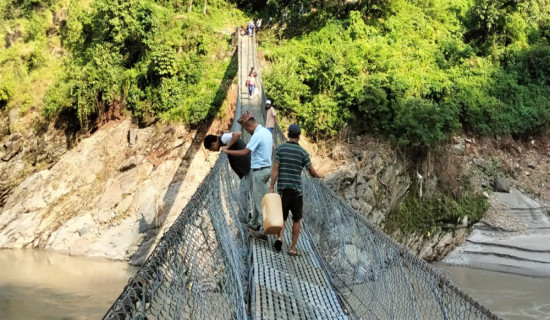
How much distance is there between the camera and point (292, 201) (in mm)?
2934

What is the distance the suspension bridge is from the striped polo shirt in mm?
471

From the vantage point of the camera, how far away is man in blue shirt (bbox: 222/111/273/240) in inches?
117

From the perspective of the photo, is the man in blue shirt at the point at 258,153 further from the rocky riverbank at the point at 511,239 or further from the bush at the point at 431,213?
the rocky riverbank at the point at 511,239

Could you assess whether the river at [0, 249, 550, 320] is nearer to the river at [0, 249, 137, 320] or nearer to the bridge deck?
the river at [0, 249, 137, 320]

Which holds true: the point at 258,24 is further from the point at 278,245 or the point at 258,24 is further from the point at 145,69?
the point at 278,245

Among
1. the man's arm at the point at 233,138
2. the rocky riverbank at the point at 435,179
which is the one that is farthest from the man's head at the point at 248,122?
the rocky riverbank at the point at 435,179

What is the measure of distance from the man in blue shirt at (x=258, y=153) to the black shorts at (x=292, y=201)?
0.66 feet

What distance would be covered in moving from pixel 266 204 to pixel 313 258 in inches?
32.1

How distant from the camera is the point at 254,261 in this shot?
276 cm

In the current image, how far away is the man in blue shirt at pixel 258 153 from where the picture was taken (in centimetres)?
298

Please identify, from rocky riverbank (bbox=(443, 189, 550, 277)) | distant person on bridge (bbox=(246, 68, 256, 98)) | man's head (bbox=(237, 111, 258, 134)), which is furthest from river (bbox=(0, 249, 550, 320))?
distant person on bridge (bbox=(246, 68, 256, 98))

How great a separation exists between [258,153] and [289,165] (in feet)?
0.91

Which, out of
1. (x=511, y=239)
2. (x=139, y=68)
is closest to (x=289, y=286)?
(x=511, y=239)

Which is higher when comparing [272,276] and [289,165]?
[289,165]
